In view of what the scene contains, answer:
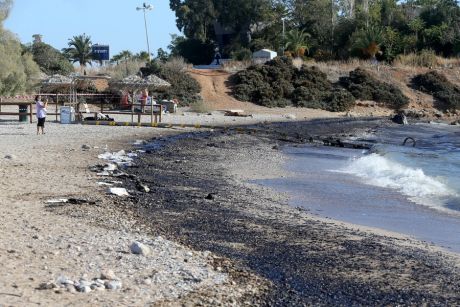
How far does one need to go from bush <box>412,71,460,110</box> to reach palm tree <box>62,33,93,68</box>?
32.6 metres

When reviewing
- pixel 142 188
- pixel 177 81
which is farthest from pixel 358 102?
pixel 142 188

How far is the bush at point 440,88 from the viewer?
58938 millimetres

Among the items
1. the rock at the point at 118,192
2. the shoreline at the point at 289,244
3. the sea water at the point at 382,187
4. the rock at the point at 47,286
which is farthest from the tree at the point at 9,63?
the rock at the point at 47,286

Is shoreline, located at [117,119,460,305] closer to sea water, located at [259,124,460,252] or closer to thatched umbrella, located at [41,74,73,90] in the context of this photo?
sea water, located at [259,124,460,252]

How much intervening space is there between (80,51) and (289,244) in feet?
219

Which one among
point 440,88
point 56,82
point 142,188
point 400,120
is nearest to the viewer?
point 142,188

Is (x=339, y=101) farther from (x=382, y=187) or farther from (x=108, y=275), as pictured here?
(x=108, y=275)

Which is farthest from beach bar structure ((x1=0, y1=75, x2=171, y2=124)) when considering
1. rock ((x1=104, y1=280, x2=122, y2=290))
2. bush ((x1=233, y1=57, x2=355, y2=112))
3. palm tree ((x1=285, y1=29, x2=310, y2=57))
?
palm tree ((x1=285, y1=29, x2=310, y2=57))

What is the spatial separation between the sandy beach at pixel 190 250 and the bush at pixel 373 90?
42397mm

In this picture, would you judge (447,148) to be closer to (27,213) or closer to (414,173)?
(414,173)

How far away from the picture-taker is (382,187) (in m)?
16.1

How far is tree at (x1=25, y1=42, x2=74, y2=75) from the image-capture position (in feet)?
170

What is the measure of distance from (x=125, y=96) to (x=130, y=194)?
2618 centimetres

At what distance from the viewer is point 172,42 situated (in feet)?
270
